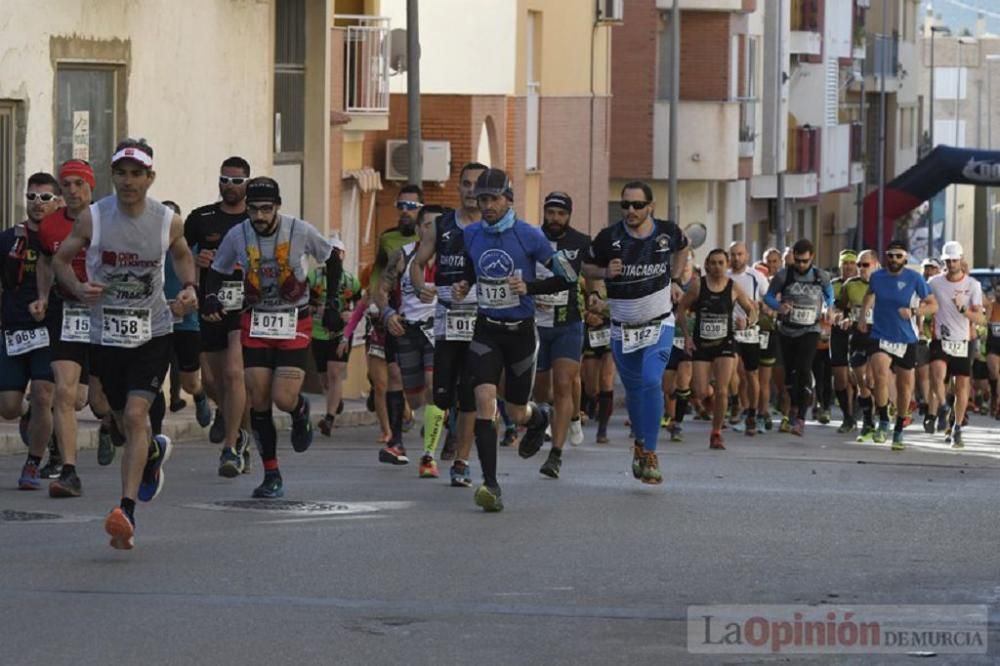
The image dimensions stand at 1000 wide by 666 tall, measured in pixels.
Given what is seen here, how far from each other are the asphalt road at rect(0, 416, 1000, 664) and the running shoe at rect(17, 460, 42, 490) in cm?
7

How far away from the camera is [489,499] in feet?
45.0

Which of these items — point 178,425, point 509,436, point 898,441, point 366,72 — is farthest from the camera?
point 366,72

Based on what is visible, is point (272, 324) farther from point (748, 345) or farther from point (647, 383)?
point (748, 345)

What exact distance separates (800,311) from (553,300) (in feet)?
31.7

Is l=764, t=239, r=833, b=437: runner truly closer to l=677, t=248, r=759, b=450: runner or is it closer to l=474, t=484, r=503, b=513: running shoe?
l=677, t=248, r=759, b=450: runner

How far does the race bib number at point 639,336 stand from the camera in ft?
51.3

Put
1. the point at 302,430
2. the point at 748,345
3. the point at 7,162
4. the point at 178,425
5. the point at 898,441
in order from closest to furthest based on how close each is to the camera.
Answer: the point at 302,430
the point at 178,425
the point at 7,162
the point at 898,441
the point at 748,345

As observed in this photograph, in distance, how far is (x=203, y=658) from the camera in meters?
9.09

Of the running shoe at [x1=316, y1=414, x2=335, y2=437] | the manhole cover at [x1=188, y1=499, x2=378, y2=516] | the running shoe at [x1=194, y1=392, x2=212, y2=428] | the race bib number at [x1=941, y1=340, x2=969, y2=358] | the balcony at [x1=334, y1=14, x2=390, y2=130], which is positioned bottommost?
the running shoe at [x1=316, y1=414, x2=335, y2=437]

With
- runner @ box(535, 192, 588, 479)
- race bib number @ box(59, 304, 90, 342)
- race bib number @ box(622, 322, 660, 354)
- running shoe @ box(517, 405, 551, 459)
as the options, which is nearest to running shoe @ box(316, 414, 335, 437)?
runner @ box(535, 192, 588, 479)

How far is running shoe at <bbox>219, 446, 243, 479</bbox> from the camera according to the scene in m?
15.7

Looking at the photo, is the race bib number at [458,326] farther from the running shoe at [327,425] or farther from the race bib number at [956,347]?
the race bib number at [956,347]

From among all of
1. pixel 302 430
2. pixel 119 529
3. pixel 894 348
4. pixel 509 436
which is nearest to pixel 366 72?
pixel 894 348

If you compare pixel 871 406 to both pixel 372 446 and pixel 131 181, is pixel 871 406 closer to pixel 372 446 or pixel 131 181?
pixel 372 446
